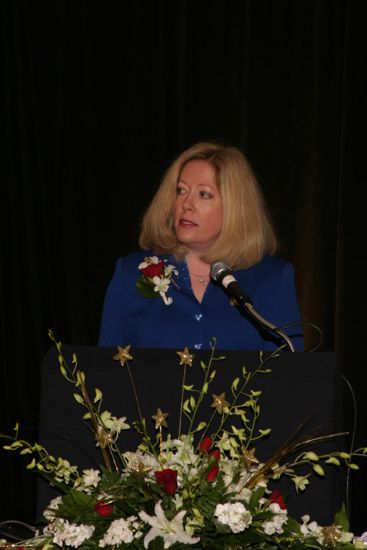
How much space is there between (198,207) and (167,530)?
64.5 inches

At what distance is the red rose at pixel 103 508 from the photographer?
1.11m

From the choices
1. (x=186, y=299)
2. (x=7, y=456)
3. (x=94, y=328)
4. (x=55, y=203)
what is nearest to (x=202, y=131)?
(x=55, y=203)

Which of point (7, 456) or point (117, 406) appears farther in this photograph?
point (7, 456)

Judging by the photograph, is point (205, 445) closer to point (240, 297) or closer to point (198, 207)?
point (240, 297)

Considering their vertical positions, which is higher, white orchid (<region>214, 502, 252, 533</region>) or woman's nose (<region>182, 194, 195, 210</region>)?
woman's nose (<region>182, 194, 195, 210</region>)

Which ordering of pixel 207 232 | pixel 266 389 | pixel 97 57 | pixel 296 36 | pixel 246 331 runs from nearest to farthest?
pixel 266 389 → pixel 246 331 → pixel 207 232 → pixel 296 36 → pixel 97 57

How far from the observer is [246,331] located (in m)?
2.41

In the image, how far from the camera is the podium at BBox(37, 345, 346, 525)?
140 cm

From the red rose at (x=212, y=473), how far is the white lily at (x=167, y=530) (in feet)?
0.24

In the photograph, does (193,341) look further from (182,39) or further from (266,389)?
(182,39)

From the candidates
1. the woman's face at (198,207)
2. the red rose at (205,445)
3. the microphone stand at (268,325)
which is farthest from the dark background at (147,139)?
the red rose at (205,445)

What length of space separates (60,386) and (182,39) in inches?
97.2

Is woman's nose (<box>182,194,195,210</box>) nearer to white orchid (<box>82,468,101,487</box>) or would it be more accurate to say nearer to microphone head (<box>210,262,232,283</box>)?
microphone head (<box>210,262,232,283</box>)

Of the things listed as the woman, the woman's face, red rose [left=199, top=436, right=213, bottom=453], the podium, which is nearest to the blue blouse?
the woman
